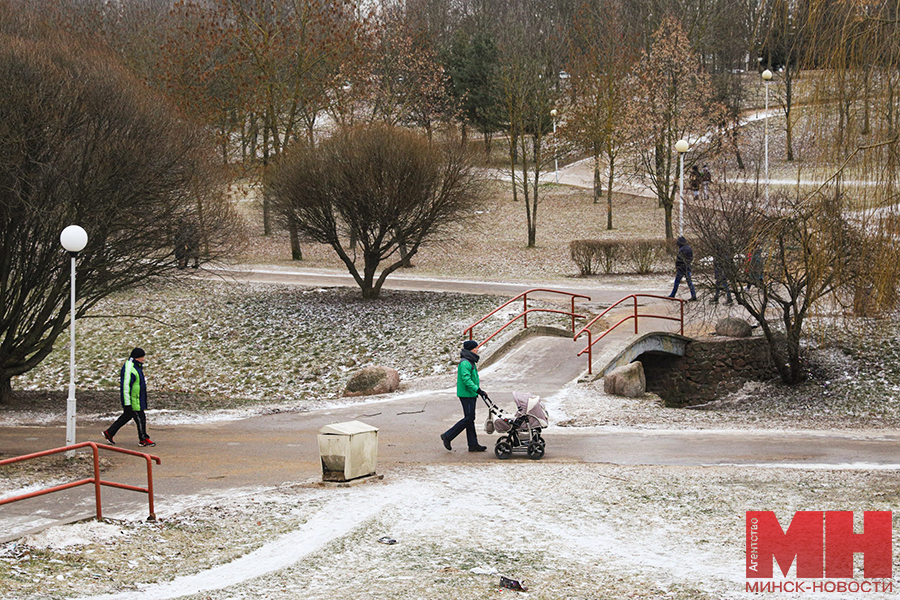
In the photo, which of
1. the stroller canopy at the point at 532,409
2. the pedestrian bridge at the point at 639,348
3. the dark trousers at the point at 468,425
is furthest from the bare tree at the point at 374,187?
the stroller canopy at the point at 532,409

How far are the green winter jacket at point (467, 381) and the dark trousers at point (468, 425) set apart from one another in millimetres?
97

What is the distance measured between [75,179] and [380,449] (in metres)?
9.41

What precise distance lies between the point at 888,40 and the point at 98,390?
20.5 metres

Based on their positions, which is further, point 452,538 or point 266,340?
point 266,340

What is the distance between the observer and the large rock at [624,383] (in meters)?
19.7

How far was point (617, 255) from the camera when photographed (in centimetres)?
3569

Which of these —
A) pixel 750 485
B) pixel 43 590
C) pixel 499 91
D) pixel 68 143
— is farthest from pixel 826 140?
pixel 499 91

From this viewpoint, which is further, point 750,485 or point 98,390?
point 98,390

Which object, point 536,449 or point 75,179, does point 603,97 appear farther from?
point 536,449

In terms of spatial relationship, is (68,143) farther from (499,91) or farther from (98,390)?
(499,91)

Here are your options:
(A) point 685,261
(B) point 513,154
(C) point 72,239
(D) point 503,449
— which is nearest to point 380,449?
(D) point 503,449

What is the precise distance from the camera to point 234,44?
43219mm

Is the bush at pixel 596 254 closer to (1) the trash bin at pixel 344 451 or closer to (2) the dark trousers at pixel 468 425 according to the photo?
(2) the dark trousers at pixel 468 425

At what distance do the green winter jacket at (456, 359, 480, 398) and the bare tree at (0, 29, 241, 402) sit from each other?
975 centimetres
